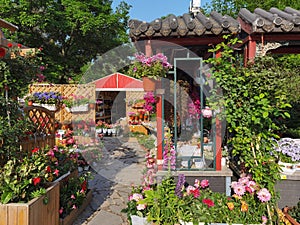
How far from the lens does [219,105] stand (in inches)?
112

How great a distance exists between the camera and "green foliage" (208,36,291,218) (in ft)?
8.63

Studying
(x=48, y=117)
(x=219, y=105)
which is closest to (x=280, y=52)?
(x=219, y=105)

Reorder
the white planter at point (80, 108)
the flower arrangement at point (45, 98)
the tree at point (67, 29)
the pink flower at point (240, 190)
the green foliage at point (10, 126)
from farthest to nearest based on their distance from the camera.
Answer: the tree at point (67, 29)
the white planter at point (80, 108)
the flower arrangement at point (45, 98)
the pink flower at point (240, 190)
the green foliage at point (10, 126)

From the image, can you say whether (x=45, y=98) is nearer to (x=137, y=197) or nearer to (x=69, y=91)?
(x=69, y=91)

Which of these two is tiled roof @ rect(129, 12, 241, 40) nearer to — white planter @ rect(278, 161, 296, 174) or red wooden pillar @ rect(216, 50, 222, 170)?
red wooden pillar @ rect(216, 50, 222, 170)

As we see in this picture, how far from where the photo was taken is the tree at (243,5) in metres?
10.1

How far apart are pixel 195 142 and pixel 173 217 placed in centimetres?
208

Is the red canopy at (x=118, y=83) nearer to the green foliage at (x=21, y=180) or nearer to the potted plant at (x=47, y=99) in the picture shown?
the potted plant at (x=47, y=99)

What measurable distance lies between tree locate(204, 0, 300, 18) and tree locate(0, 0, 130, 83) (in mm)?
5001

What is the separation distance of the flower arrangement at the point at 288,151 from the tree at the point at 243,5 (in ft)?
26.4

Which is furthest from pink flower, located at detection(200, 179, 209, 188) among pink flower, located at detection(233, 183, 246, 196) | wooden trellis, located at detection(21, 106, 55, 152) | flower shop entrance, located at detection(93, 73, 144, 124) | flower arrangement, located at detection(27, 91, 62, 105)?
flower shop entrance, located at detection(93, 73, 144, 124)

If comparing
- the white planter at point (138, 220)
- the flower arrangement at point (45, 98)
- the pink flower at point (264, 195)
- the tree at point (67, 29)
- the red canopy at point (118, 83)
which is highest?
the tree at point (67, 29)

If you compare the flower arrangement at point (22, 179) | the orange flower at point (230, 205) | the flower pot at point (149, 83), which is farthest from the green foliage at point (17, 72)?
the orange flower at point (230, 205)

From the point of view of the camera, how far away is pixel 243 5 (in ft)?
40.2
